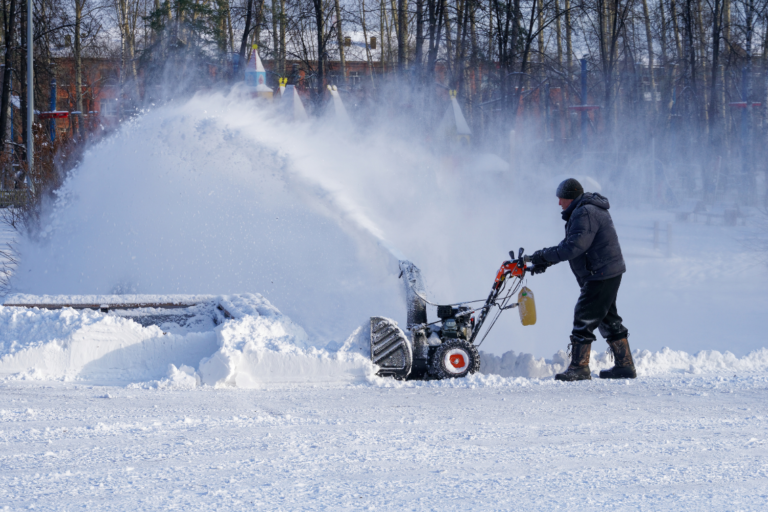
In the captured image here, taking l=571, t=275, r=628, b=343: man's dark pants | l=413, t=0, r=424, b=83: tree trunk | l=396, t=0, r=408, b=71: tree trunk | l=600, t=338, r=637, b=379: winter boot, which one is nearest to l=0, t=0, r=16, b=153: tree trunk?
l=396, t=0, r=408, b=71: tree trunk

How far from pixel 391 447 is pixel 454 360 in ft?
5.34

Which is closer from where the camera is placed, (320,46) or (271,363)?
(271,363)

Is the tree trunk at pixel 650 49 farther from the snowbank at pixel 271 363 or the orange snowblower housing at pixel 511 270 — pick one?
the snowbank at pixel 271 363

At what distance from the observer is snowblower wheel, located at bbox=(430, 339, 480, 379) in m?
5.27

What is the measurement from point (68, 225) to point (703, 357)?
7.94 meters

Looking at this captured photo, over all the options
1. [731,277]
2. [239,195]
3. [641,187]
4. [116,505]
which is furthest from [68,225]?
[641,187]

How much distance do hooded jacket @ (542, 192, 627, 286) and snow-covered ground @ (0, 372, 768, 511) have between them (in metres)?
0.84

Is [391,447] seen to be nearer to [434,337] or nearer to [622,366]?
[434,337]

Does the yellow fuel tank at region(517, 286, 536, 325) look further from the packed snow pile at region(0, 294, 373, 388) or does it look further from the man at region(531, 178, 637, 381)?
the packed snow pile at region(0, 294, 373, 388)

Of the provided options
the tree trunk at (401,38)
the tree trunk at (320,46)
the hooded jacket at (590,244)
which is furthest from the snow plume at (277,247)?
the tree trunk at (401,38)

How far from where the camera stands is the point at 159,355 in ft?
17.6

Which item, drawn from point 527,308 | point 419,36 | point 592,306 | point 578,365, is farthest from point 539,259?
point 419,36

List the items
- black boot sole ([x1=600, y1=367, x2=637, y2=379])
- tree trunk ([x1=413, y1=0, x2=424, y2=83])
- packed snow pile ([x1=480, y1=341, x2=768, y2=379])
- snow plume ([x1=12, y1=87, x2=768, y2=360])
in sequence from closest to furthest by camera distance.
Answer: black boot sole ([x1=600, y1=367, x2=637, y2=379]), packed snow pile ([x1=480, y1=341, x2=768, y2=379]), snow plume ([x1=12, y1=87, x2=768, y2=360]), tree trunk ([x1=413, y1=0, x2=424, y2=83])

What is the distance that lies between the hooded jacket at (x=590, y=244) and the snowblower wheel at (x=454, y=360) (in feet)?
2.87
